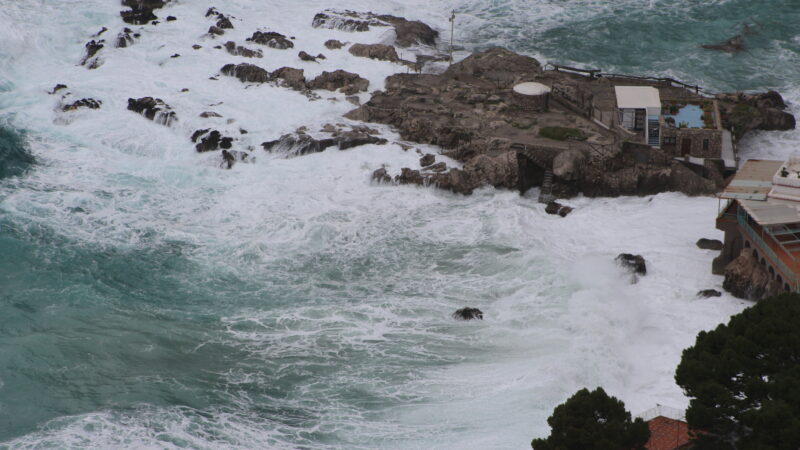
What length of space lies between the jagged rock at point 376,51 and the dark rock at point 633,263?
33.6m

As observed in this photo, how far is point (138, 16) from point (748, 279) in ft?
193

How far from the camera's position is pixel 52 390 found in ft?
142

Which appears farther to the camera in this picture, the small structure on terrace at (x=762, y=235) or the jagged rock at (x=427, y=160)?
the jagged rock at (x=427, y=160)

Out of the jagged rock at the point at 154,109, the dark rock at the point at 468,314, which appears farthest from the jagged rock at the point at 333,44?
the dark rock at the point at 468,314

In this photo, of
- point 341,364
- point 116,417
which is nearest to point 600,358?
point 341,364

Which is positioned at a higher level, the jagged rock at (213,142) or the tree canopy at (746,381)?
the tree canopy at (746,381)

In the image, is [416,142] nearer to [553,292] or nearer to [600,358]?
[553,292]

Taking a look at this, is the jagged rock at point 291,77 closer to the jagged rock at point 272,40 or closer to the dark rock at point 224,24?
the jagged rock at point 272,40

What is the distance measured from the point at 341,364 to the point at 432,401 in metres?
5.23

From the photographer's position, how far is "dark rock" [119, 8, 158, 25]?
86688 millimetres

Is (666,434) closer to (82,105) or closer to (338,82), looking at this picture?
(338,82)

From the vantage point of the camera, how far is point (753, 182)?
5175 centimetres

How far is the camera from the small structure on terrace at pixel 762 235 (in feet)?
157

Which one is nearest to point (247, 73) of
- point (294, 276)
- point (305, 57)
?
point (305, 57)
